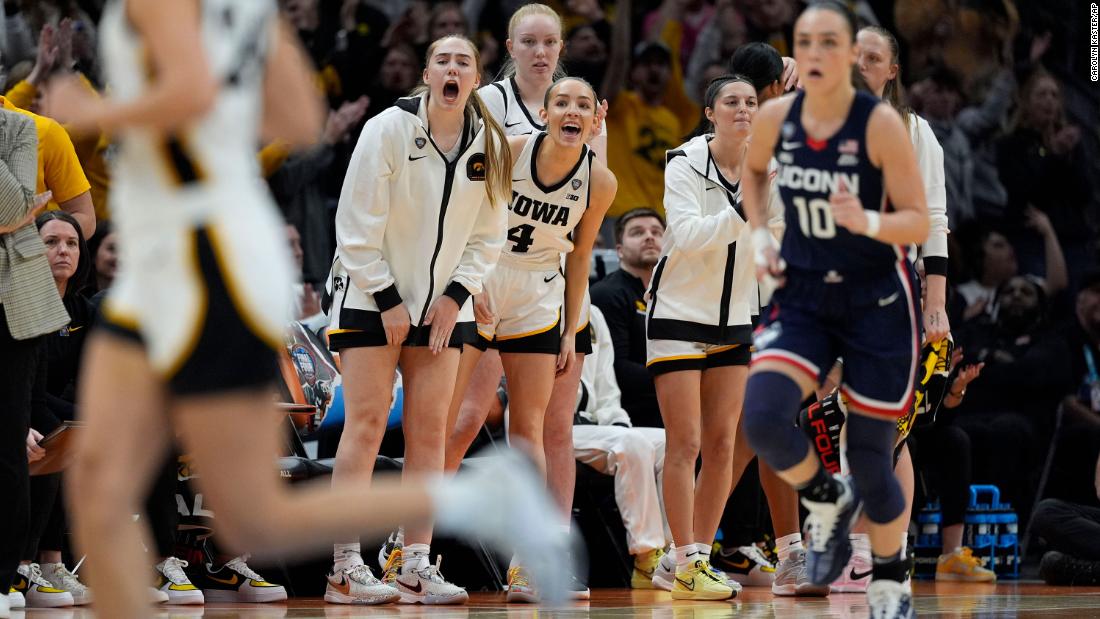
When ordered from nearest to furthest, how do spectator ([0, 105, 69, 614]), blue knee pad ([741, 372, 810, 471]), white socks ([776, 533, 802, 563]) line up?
blue knee pad ([741, 372, 810, 471])
spectator ([0, 105, 69, 614])
white socks ([776, 533, 802, 563])

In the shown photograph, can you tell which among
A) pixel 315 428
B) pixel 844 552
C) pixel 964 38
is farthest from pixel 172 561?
pixel 964 38

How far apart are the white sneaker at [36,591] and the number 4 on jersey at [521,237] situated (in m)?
2.32

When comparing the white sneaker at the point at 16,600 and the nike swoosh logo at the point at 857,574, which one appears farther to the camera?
the nike swoosh logo at the point at 857,574

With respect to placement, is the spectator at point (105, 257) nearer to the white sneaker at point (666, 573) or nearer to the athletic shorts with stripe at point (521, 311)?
the athletic shorts with stripe at point (521, 311)

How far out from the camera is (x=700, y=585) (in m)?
6.45

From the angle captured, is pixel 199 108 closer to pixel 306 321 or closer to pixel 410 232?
pixel 410 232

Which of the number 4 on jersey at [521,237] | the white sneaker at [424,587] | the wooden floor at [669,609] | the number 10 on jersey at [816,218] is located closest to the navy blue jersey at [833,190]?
the number 10 on jersey at [816,218]

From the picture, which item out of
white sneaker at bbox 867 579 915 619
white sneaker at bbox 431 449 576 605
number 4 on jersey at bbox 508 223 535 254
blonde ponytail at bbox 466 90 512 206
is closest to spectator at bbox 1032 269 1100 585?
number 4 on jersey at bbox 508 223 535 254

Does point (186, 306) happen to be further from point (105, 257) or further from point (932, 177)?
point (105, 257)

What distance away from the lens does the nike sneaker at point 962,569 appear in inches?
330

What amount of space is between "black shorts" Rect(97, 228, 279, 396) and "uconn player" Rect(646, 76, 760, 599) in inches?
153

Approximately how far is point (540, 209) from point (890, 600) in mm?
2448

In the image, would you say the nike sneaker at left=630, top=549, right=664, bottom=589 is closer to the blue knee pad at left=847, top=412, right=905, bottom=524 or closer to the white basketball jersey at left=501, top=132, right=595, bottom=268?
the white basketball jersey at left=501, top=132, right=595, bottom=268

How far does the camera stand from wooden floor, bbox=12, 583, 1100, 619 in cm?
529
